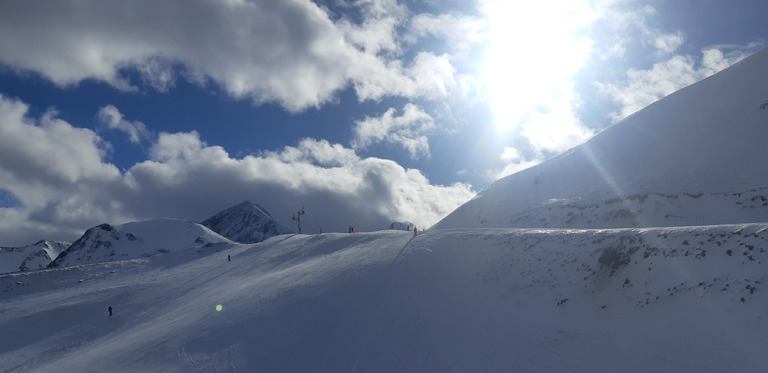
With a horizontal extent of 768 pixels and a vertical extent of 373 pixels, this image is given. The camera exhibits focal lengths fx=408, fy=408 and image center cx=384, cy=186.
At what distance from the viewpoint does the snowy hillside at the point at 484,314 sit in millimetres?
12508

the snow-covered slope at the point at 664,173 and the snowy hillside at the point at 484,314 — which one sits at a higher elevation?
the snow-covered slope at the point at 664,173

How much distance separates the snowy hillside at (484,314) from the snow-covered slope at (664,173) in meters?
12.3

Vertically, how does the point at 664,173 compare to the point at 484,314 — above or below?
above

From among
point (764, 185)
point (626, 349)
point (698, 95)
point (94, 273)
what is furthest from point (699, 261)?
point (94, 273)

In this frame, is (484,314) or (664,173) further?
(664,173)

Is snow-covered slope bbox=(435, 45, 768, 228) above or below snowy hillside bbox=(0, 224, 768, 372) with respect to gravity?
above

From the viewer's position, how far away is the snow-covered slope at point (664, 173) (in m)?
28.9

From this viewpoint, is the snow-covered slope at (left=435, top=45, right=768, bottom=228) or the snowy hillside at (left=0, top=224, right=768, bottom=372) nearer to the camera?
the snowy hillside at (left=0, top=224, right=768, bottom=372)

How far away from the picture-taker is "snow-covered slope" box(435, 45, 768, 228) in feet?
94.9

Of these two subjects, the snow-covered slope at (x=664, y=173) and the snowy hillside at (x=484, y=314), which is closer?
the snowy hillside at (x=484, y=314)

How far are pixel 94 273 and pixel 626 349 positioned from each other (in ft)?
207

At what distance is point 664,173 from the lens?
3653 cm

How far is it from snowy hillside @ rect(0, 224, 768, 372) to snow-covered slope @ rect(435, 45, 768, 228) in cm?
1232

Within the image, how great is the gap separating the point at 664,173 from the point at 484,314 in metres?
28.5
